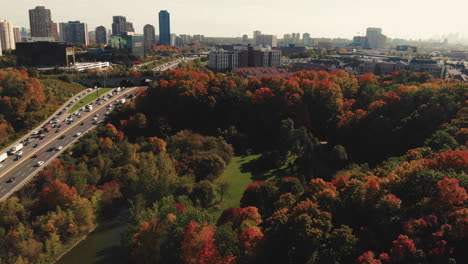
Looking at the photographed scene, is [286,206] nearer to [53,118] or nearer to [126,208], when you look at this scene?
[126,208]

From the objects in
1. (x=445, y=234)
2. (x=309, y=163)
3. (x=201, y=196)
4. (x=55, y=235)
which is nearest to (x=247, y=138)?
(x=309, y=163)

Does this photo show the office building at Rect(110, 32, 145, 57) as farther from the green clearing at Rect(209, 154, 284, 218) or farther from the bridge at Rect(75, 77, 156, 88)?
the green clearing at Rect(209, 154, 284, 218)

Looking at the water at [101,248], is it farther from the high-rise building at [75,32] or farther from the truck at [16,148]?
the high-rise building at [75,32]

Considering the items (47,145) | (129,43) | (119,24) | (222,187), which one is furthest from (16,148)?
(119,24)

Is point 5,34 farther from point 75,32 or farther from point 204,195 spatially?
point 204,195

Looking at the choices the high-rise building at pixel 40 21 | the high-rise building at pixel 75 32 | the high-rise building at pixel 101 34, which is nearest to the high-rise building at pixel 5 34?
the high-rise building at pixel 40 21
